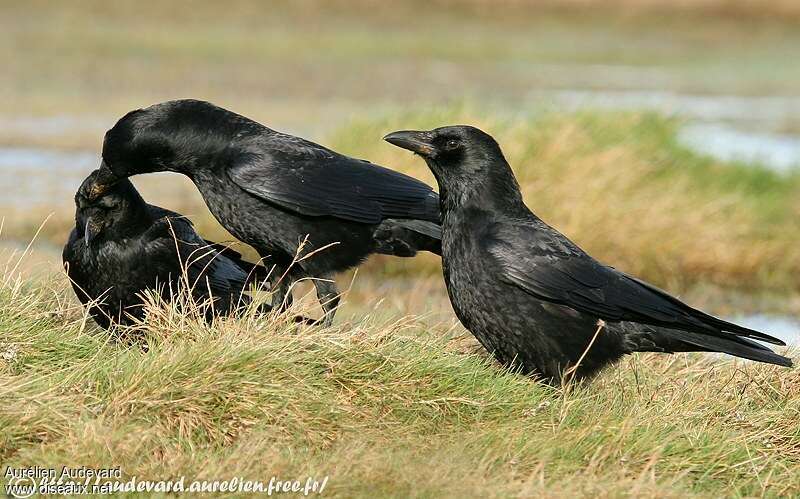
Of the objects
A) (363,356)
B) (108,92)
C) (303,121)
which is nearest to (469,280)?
(363,356)

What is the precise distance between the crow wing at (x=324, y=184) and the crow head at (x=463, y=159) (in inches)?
19.0

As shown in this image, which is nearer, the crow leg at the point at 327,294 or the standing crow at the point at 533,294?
the standing crow at the point at 533,294

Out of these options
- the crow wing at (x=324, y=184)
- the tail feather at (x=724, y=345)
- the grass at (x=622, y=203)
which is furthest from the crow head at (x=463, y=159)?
the grass at (x=622, y=203)

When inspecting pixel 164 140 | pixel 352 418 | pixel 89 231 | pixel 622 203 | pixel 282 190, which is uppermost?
pixel 164 140

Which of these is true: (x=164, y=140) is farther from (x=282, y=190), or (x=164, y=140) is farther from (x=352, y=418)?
(x=352, y=418)

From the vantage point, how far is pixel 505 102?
2052cm

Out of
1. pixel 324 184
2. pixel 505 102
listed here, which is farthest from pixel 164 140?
pixel 505 102

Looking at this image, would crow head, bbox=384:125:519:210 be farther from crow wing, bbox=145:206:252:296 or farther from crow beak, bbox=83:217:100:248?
crow beak, bbox=83:217:100:248

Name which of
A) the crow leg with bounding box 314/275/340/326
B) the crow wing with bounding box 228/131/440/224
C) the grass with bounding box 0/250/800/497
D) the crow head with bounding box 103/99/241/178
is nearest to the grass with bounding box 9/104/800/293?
the crow wing with bounding box 228/131/440/224

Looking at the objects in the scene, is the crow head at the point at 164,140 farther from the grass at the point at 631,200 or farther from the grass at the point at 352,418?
the grass at the point at 631,200

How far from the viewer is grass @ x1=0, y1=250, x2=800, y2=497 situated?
4.82 meters

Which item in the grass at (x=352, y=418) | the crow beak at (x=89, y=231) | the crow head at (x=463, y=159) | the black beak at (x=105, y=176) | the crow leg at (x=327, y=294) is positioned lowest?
the grass at (x=352, y=418)

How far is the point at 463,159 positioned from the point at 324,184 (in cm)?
79

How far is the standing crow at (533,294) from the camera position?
5.86m
